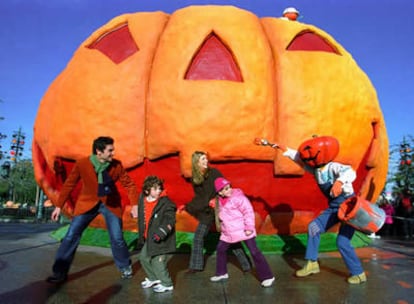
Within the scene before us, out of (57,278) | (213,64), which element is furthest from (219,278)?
(213,64)

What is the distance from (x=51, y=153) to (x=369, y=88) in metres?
4.63

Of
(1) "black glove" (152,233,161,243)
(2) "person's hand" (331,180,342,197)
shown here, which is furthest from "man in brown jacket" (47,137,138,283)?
(2) "person's hand" (331,180,342,197)

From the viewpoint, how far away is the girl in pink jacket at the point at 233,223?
11.7 ft

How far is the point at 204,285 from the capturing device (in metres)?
3.44

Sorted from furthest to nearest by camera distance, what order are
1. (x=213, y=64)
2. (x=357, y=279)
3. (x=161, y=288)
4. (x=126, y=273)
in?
(x=213, y=64) < (x=126, y=273) < (x=357, y=279) < (x=161, y=288)

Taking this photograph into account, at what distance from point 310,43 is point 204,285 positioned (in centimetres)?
373

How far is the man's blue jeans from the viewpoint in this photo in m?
3.65

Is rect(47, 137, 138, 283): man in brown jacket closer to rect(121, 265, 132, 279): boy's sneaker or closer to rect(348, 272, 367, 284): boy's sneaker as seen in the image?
rect(121, 265, 132, 279): boy's sneaker

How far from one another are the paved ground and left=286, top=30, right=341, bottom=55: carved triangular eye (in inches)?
111

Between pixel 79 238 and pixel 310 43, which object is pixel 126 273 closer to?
pixel 79 238

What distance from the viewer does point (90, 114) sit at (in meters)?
5.02

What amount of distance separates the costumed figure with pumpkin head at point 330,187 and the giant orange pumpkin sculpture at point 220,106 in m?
0.95

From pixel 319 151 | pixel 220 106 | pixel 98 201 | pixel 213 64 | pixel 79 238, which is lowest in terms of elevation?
pixel 79 238

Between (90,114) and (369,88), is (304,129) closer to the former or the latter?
(369,88)
